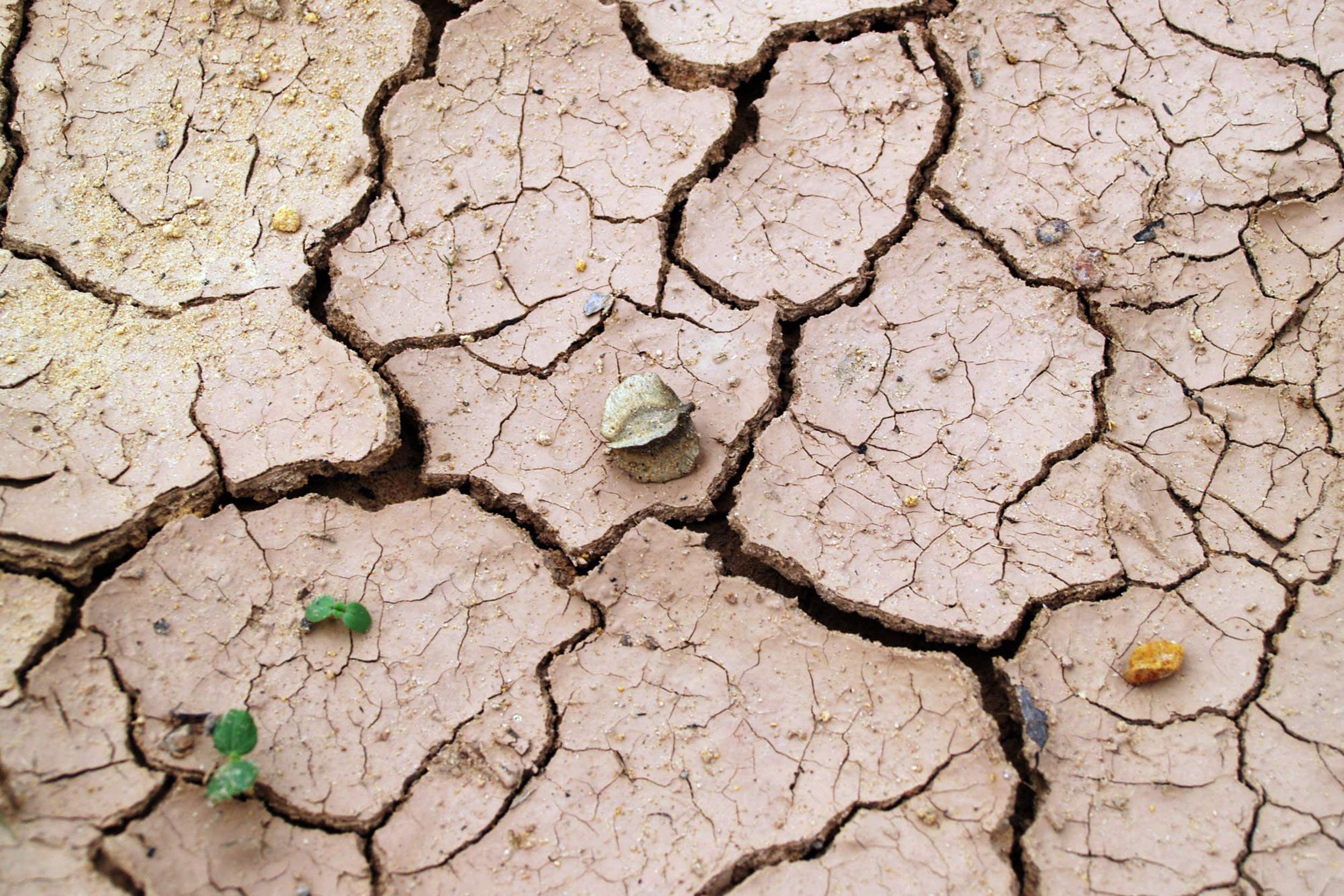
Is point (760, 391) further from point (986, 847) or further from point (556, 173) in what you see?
point (986, 847)

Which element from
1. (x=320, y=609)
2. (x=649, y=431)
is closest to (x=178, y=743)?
(x=320, y=609)

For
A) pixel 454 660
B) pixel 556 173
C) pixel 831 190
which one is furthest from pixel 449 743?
pixel 831 190

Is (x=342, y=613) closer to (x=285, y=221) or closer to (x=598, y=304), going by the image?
(x=598, y=304)

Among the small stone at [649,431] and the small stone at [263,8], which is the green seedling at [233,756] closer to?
the small stone at [649,431]

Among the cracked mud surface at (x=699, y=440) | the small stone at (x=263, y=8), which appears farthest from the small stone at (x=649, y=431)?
the small stone at (x=263, y=8)

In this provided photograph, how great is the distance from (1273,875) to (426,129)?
3051mm

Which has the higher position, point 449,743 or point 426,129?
point 426,129

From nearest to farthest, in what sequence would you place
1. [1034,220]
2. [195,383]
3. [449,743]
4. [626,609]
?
[449,743], [626,609], [195,383], [1034,220]

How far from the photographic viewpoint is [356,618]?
2373mm

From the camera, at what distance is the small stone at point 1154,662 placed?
2312 mm

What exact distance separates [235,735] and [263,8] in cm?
233

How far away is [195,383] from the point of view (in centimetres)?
266

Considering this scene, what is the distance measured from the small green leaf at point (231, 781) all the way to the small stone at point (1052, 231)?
2572 millimetres

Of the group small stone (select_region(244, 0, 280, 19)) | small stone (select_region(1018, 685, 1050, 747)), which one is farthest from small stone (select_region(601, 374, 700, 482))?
small stone (select_region(244, 0, 280, 19))
